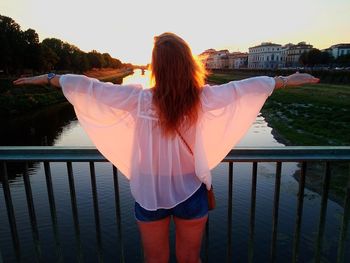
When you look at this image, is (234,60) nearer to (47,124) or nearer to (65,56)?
(65,56)

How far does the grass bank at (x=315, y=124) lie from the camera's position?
515 inches

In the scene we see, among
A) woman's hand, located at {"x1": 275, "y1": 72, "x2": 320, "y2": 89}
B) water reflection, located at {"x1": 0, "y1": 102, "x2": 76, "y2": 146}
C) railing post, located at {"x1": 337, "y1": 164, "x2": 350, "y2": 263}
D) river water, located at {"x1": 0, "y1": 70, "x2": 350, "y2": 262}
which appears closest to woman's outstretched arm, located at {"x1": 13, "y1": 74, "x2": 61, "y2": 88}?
woman's hand, located at {"x1": 275, "y1": 72, "x2": 320, "y2": 89}

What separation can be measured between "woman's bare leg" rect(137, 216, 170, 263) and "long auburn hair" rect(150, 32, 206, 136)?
61 centimetres

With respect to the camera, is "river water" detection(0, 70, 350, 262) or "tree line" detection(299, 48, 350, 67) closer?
"river water" detection(0, 70, 350, 262)

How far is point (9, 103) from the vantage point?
107ft

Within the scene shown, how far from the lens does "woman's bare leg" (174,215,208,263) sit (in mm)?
2059

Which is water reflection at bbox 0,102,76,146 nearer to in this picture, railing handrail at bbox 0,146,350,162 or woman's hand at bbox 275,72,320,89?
railing handrail at bbox 0,146,350,162

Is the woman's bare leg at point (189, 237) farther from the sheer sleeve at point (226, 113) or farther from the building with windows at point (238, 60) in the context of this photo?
the building with windows at point (238, 60)

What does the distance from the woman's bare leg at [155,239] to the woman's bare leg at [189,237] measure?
83 millimetres

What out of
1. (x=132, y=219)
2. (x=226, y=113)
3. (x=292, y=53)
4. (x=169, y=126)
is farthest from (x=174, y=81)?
(x=292, y=53)

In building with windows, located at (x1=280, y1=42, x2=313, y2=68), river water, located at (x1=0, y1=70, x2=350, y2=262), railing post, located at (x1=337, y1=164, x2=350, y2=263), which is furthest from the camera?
building with windows, located at (x1=280, y1=42, x2=313, y2=68)

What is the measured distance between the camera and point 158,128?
1908 mm

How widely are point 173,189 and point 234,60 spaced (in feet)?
534

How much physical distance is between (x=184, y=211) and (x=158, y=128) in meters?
0.55
